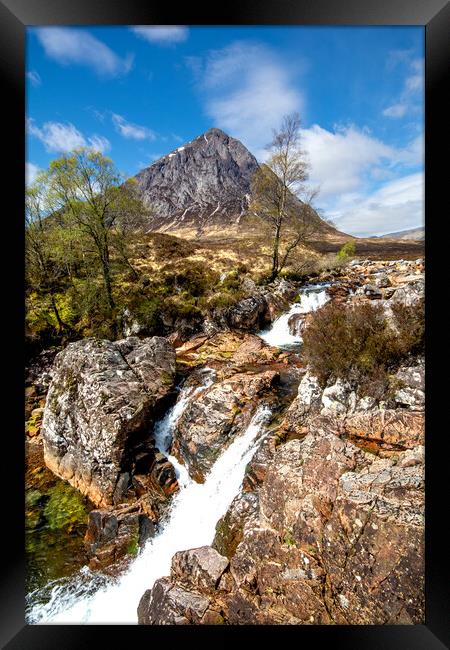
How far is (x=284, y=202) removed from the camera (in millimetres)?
13422

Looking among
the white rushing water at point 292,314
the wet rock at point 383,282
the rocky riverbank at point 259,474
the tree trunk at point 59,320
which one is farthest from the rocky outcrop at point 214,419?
the tree trunk at point 59,320

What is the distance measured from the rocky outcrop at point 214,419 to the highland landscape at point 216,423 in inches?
1.8

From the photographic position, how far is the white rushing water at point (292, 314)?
10766 mm

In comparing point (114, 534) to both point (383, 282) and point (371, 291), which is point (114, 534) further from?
point (383, 282)

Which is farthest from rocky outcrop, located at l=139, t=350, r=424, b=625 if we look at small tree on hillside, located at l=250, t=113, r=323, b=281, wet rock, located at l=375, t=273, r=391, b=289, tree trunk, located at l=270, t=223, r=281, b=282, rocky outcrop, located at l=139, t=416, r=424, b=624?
tree trunk, located at l=270, t=223, r=281, b=282

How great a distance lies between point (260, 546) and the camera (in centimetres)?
395

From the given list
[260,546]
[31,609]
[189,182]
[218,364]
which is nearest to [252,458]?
[260,546]

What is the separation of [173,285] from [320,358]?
944 cm

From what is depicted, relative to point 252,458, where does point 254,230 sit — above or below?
above

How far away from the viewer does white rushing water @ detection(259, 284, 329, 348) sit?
35.3 ft

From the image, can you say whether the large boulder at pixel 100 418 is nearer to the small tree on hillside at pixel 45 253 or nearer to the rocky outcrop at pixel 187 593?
the rocky outcrop at pixel 187 593

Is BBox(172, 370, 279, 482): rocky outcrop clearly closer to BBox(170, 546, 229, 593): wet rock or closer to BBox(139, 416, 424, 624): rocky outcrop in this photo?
BBox(170, 546, 229, 593): wet rock

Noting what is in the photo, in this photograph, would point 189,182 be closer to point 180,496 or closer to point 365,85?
point 365,85
